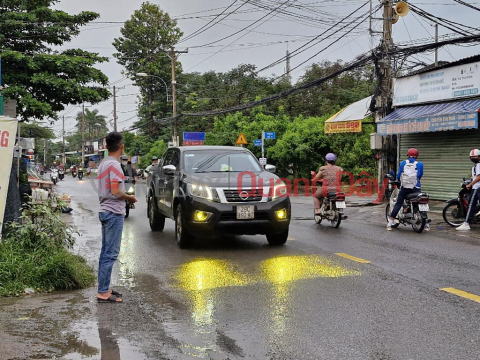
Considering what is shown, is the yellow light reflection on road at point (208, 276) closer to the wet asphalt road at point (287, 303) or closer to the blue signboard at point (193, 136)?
the wet asphalt road at point (287, 303)

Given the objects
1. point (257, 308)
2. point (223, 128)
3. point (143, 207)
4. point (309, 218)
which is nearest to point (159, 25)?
point (223, 128)

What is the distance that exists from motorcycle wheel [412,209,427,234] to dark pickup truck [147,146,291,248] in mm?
3517

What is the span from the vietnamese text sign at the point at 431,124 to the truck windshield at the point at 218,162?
797cm

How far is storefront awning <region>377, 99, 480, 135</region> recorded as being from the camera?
606 inches

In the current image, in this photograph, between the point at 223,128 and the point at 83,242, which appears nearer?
the point at 83,242

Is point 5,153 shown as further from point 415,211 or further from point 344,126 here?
point 344,126

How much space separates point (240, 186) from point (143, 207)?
10.1 m

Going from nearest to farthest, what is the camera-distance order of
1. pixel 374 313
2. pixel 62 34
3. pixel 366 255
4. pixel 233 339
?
pixel 233 339
pixel 374 313
pixel 366 255
pixel 62 34

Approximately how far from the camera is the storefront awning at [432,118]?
15398 mm

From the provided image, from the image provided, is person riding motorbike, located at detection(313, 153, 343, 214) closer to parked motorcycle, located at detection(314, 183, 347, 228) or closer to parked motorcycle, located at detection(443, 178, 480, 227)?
parked motorcycle, located at detection(314, 183, 347, 228)

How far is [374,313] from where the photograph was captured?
203 inches

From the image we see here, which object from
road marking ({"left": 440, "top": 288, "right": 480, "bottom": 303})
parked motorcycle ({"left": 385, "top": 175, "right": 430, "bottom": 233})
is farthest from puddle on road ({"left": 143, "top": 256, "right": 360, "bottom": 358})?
parked motorcycle ({"left": 385, "top": 175, "right": 430, "bottom": 233})

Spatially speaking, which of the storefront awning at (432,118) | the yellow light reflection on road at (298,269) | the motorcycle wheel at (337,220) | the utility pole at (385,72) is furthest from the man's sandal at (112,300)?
the utility pole at (385,72)

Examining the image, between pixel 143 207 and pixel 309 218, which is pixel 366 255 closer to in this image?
pixel 309 218
